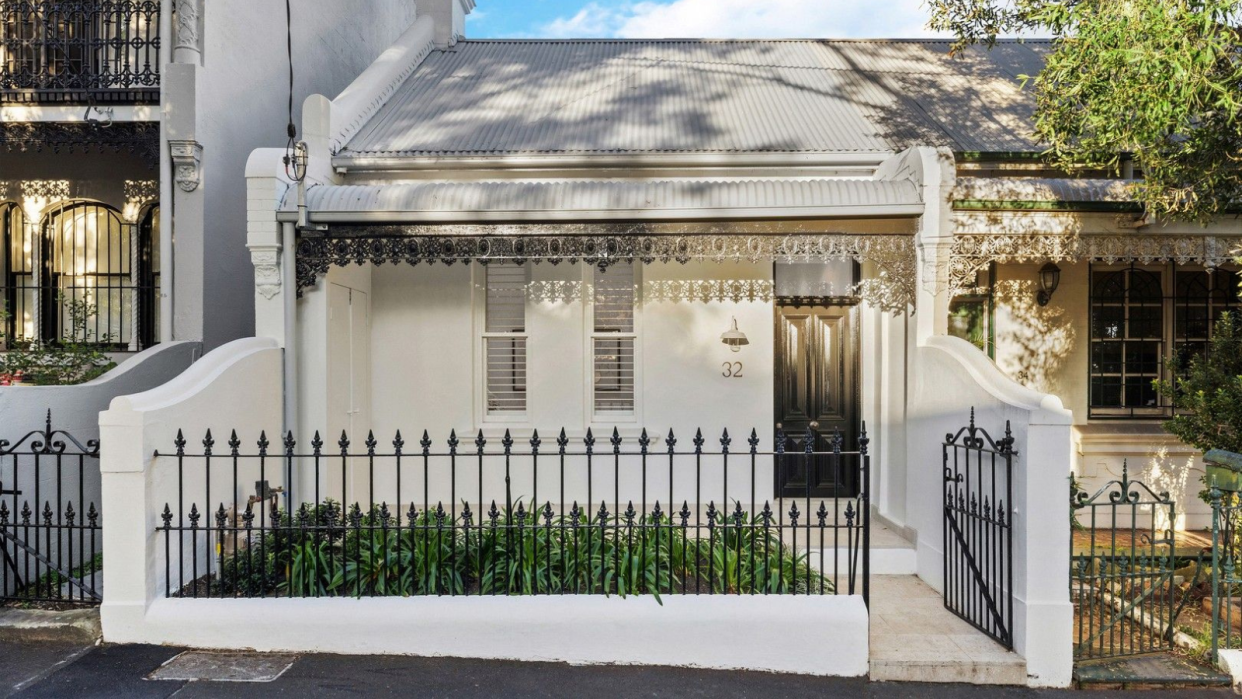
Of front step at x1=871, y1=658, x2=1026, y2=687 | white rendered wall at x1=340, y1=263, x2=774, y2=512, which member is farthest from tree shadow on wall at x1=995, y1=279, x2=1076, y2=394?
front step at x1=871, y1=658, x2=1026, y2=687

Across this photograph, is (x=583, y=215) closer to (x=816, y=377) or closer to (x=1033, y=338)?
(x=816, y=377)

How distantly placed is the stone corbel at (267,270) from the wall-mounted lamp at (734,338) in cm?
443

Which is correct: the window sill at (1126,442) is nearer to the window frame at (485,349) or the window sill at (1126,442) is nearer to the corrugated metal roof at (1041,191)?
the corrugated metal roof at (1041,191)

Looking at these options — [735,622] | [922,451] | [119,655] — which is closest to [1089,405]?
[922,451]

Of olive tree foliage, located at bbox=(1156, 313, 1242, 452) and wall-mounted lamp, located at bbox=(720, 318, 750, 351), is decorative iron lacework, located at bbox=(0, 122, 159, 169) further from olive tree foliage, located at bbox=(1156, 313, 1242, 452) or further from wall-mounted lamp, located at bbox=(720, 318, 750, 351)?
olive tree foliage, located at bbox=(1156, 313, 1242, 452)

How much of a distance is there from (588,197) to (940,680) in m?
4.48

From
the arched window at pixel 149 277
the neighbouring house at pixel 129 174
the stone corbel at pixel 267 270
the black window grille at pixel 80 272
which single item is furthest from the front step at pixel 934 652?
the black window grille at pixel 80 272

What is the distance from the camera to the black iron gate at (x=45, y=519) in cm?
527

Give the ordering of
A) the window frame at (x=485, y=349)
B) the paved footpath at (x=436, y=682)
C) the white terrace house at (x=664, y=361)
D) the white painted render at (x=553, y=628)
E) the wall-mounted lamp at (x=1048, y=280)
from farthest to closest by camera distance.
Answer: the window frame at (x=485, y=349) < the wall-mounted lamp at (x=1048, y=280) < the white terrace house at (x=664, y=361) < the white painted render at (x=553, y=628) < the paved footpath at (x=436, y=682)

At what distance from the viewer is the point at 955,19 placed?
20.6 ft

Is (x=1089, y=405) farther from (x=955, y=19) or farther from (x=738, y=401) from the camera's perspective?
(x=955, y=19)

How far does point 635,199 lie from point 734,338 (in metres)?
2.24

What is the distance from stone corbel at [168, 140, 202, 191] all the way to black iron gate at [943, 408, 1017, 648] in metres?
7.73

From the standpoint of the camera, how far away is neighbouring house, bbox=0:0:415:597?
25.8 ft
